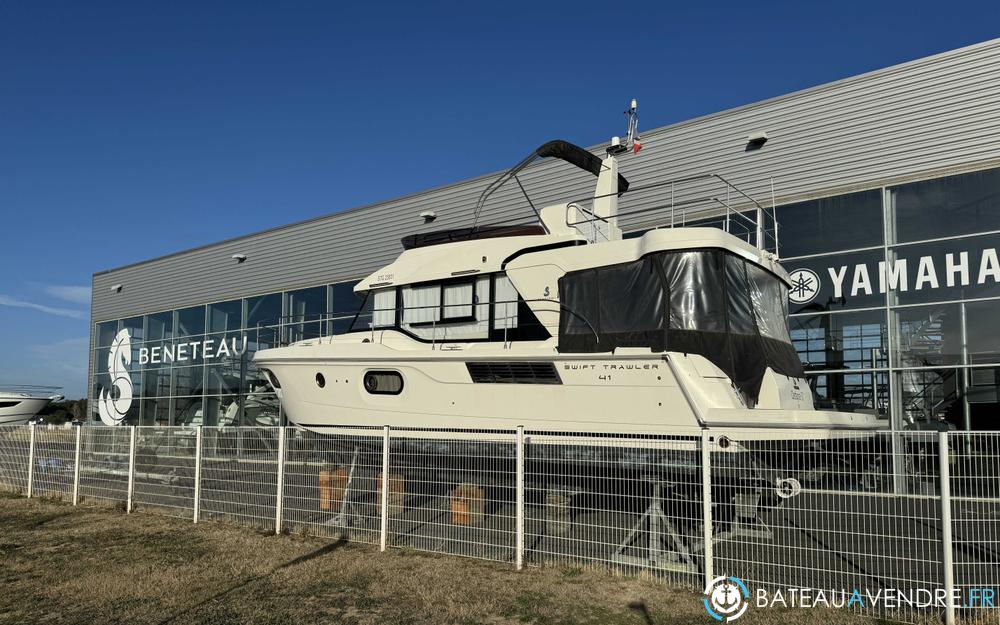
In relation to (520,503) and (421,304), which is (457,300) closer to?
(421,304)

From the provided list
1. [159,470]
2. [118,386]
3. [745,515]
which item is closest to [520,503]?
[745,515]

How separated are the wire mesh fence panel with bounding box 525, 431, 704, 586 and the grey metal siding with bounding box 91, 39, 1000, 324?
23.8 feet

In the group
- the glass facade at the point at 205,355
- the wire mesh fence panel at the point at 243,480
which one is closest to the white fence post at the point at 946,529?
the wire mesh fence panel at the point at 243,480

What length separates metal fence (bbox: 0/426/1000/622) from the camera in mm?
5039

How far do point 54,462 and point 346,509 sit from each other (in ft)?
20.8

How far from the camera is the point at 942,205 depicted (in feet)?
35.1

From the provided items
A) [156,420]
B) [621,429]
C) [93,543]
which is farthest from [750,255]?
[156,420]

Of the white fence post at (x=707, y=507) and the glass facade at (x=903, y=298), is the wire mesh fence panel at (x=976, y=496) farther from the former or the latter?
the glass facade at (x=903, y=298)

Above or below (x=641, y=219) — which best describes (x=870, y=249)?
below

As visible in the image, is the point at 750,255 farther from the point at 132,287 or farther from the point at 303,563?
the point at 132,287

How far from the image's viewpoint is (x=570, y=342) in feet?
25.0

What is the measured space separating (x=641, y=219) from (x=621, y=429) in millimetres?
7240

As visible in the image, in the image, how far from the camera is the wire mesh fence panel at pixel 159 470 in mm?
9414

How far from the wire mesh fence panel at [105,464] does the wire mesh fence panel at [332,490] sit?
11.4ft
